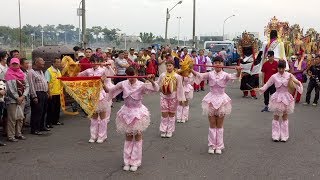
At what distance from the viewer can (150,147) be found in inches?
322

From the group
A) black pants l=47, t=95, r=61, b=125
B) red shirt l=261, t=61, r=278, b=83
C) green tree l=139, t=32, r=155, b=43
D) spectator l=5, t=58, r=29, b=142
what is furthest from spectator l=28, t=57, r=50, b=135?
green tree l=139, t=32, r=155, b=43

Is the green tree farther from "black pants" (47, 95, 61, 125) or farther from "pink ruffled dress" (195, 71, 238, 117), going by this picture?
"pink ruffled dress" (195, 71, 238, 117)

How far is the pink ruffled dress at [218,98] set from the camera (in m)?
7.63

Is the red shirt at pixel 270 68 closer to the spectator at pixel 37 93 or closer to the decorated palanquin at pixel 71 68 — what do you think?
the decorated palanquin at pixel 71 68

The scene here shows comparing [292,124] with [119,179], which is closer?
[119,179]

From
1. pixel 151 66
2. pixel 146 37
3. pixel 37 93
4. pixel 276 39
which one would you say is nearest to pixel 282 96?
pixel 276 39

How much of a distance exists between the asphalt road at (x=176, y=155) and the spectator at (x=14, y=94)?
18.4 inches

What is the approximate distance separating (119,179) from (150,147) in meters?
2.03

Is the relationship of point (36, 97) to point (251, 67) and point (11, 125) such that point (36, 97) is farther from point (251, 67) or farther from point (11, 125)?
point (251, 67)

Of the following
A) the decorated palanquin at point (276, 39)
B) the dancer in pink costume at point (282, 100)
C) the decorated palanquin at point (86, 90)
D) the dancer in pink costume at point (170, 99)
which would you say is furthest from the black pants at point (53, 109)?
the decorated palanquin at point (276, 39)

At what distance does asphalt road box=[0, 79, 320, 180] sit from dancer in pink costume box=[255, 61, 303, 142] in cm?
29

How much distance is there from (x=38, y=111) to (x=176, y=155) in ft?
11.7

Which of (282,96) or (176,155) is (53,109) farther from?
(282,96)

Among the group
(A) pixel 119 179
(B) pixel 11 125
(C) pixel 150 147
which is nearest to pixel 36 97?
(B) pixel 11 125
